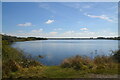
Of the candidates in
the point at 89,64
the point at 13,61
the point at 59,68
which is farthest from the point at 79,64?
the point at 13,61

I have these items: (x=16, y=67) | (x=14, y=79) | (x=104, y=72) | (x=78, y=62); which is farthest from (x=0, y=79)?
(x=104, y=72)

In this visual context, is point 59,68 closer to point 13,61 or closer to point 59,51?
point 13,61

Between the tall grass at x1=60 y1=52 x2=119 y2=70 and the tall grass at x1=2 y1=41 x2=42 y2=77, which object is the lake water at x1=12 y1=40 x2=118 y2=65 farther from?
the tall grass at x1=60 y1=52 x2=119 y2=70

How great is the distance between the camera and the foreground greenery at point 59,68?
519cm

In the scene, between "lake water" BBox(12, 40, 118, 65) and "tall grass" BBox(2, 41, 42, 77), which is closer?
"tall grass" BBox(2, 41, 42, 77)

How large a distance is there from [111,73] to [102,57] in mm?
2194

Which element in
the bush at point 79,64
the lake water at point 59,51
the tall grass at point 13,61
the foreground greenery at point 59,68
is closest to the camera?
the foreground greenery at point 59,68

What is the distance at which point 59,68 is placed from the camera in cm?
647

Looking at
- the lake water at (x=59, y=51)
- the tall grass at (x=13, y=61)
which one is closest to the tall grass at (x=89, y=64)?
the tall grass at (x=13, y=61)

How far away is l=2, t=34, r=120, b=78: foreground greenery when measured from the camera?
5188 mm

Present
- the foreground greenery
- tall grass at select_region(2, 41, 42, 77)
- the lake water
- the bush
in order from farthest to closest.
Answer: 1. the lake water
2. the bush
3. tall grass at select_region(2, 41, 42, 77)
4. the foreground greenery

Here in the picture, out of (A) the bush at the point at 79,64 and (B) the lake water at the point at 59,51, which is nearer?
(A) the bush at the point at 79,64

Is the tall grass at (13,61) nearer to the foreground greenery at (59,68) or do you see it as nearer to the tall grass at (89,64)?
the foreground greenery at (59,68)

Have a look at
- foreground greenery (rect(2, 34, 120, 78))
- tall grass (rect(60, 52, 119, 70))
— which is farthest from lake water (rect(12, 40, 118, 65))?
tall grass (rect(60, 52, 119, 70))
